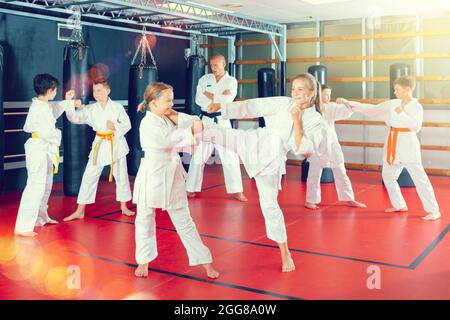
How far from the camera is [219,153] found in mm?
5461

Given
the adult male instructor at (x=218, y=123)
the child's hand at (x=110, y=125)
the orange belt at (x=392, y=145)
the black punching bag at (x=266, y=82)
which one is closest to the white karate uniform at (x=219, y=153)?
the adult male instructor at (x=218, y=123)

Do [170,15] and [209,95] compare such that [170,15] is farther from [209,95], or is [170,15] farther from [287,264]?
[287,264]

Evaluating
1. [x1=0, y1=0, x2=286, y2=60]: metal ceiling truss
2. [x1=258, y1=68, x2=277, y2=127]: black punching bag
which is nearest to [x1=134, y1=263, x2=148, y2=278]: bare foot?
[x1=0, y1=0, x2=286, y2=60]: metal ceiling truss

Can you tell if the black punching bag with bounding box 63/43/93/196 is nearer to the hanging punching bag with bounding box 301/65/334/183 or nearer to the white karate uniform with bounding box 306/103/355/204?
the white karate uniform with bounding box 306/103/355/204

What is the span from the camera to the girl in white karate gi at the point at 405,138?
447 cm

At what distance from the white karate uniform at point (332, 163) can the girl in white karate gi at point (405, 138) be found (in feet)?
0.78

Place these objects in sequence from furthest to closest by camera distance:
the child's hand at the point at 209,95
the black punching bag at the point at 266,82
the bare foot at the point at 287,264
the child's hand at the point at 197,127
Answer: the black punching bag at the point at 266,82 < the child's hand at the point at 209,95 < the bare foot at the point at 287,264 < the child's hand at the point at 197,127

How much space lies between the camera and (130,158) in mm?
6645

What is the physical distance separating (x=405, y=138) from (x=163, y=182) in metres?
2.49

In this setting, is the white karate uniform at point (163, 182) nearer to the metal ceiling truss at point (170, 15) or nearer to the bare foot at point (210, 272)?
the bare foot at point (210, 272)

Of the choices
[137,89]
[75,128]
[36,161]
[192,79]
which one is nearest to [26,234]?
[36,161]

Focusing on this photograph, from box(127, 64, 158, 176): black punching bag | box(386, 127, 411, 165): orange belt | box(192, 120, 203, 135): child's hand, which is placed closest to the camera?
box(192, 120, 203, 135): child's hand

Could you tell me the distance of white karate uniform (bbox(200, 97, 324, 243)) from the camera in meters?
3.03

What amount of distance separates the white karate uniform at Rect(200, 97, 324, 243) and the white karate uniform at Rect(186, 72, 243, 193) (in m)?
2.24
